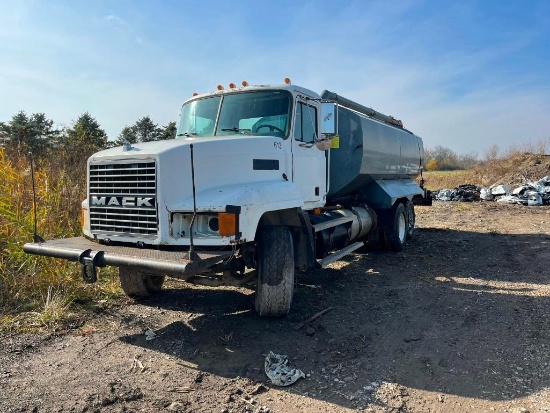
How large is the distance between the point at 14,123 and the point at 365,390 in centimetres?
3320

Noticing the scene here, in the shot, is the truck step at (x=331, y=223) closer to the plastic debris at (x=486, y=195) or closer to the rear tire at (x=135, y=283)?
the rear tire at (x=135, y=283)

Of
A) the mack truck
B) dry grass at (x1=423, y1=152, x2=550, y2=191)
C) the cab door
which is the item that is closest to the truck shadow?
the mack truck

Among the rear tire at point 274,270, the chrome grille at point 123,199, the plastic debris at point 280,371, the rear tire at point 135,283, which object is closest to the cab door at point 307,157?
the rear tire at point 274,270

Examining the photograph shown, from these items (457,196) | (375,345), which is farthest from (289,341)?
(457,196)


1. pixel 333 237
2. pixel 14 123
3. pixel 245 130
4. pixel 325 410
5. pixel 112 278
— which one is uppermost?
pixel 14 123

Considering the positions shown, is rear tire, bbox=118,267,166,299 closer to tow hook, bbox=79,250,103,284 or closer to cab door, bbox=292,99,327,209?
tow hook, bbox=79,250,103,284

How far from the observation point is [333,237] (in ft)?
23.0

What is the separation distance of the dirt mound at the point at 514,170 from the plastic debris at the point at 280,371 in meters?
24.9

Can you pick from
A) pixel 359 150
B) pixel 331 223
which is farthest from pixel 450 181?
pixel 331 223

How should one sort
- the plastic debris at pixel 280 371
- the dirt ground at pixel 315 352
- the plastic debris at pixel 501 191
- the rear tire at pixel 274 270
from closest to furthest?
1. the dirt ground at pixel 315 352
2. the plastic debris at pixel 280 371
3. the rear tire at pixel 274 270
4. the plastic debris at pixel 501 191

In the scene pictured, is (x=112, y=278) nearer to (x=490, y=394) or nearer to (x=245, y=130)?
(x=245, y=130)

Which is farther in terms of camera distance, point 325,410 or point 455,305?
point 455,305

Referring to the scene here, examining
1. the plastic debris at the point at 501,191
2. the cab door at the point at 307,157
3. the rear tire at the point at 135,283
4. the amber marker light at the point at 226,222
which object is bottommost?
the rear tire at the point at 135,283

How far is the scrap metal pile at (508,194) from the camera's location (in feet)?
64.8
